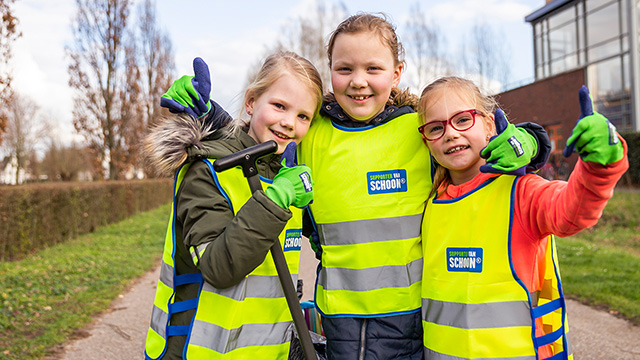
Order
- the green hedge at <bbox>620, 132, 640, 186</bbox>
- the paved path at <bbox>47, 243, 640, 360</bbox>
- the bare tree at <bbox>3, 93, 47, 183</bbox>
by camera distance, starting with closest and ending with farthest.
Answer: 1. the paved path at <bbox>47, 243, 640, 360</bbox>
2. the green hedge at <bbox>620, 132, 640, 186</bbox>
3. the bare tree at <bbox>3, 93, 47, 183</bbox>

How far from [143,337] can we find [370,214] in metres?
3.60

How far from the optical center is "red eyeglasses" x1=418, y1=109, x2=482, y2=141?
2.17 m

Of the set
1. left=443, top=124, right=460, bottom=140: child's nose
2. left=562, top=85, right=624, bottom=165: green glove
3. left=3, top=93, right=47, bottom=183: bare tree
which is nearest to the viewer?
left=562, top=85, right=624, bottom=165: green glove

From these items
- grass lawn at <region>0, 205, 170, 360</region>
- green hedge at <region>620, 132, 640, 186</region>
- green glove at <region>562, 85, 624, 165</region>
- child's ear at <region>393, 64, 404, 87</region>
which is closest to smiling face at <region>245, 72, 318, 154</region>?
child's ear at <region>393, 64, 404, 87</region>

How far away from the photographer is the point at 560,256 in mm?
7543

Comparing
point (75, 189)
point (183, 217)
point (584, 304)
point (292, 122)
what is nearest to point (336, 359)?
point (183, 217)

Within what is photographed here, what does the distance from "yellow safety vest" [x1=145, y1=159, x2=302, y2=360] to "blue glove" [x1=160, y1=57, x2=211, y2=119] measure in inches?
13.2

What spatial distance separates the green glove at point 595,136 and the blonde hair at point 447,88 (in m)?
0.80

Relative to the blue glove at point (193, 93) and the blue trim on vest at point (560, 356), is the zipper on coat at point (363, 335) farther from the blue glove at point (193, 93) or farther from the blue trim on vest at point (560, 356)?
the blue glove at point (193, 93)

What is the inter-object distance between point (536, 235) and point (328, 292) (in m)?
0.94

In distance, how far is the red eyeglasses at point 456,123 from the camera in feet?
7.11

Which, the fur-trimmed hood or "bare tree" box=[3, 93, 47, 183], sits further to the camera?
"bare tree" box=[3, 93, 47, 183]

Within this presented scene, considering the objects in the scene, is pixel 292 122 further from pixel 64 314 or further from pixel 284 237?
pixel 64 314

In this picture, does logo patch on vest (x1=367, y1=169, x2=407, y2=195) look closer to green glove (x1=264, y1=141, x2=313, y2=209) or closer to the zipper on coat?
green glove (x1=264, y1=141, x2=313, y2=209)
